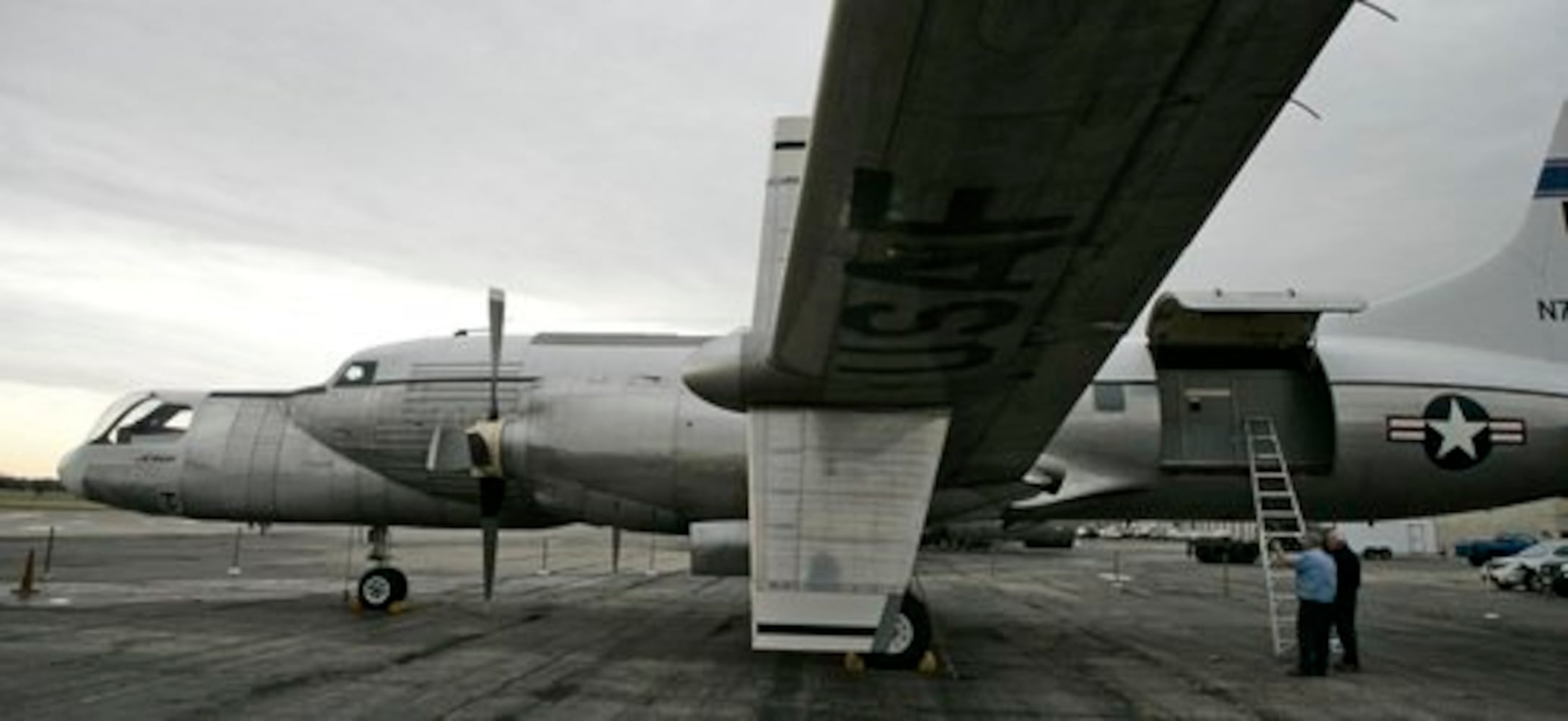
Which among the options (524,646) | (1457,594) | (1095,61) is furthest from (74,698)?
(1457,594)

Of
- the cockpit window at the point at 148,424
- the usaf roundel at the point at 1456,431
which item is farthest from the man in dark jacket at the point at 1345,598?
the cockpit window at the point at 148,424

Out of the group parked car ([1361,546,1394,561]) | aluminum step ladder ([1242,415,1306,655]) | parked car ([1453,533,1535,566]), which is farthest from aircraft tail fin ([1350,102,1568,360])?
parked car ([1361,546,1394,561])

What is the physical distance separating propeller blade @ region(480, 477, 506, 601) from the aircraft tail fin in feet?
44.1

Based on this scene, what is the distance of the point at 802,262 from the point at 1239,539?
167 feet

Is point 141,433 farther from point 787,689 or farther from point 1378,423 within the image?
point 1378,423

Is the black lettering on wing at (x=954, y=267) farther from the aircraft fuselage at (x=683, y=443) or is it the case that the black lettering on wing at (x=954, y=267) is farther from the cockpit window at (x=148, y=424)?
the cockpit window at (x=148, y=424)

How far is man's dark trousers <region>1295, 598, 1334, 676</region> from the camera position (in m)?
11.2

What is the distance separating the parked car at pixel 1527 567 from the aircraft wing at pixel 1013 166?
27931 mm

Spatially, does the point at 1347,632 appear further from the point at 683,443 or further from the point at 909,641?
the point at 683,443

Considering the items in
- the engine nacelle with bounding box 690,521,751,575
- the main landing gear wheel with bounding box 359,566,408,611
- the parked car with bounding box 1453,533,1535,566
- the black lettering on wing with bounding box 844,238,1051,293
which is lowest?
the parked car with bounding box 1453,533,1535,566

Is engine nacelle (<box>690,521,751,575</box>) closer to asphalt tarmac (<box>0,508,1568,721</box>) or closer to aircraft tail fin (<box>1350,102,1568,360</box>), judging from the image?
asphalt tarmac (<box>0,508,1568,721</box>)

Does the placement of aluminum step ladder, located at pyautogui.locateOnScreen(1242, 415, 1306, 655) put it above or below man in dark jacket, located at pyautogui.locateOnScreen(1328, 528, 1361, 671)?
above

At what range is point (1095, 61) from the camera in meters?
4.28

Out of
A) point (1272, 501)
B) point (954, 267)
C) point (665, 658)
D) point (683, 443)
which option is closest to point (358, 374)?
point (683, 443)
